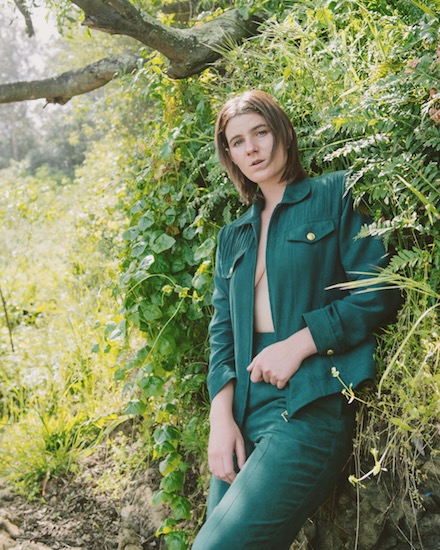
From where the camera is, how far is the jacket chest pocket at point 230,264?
2.20m

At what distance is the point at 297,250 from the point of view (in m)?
2.00

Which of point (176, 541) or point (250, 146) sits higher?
point (250, 146)

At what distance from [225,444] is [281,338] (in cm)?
42

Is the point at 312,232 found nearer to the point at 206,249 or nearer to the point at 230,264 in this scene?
the point at 230,264

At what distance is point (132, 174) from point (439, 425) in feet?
7.99

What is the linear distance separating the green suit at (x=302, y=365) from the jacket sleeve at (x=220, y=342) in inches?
0.4

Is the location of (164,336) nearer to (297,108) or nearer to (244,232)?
(244,232)

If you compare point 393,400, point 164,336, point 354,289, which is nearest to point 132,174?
point 164,336

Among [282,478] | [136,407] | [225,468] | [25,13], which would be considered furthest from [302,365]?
[25,13]

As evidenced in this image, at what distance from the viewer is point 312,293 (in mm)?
1977

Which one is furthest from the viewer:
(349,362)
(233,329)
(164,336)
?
(164,336)

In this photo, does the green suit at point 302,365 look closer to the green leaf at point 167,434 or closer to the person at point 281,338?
the person at point 281,338

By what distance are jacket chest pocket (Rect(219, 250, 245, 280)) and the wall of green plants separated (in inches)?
13.2

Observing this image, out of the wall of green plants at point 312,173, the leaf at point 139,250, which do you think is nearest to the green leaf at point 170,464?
the wall of green plants at point 312,173
